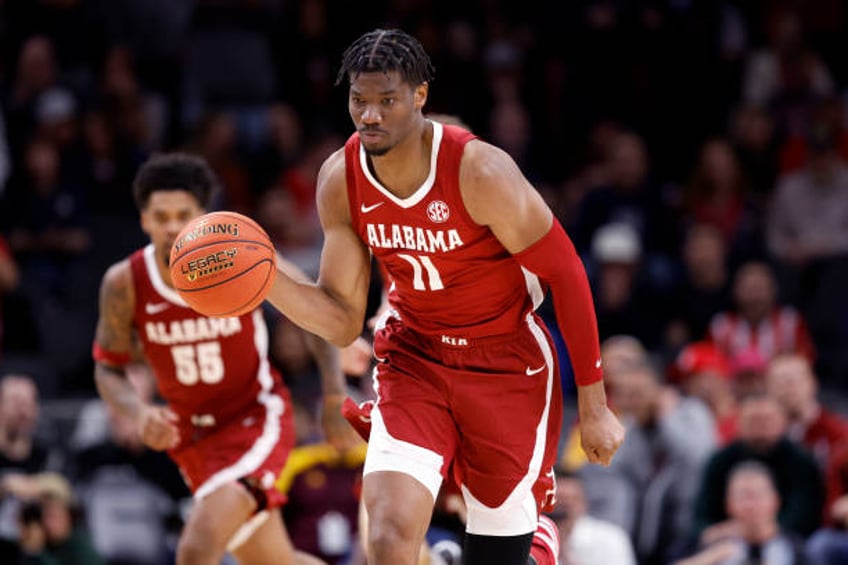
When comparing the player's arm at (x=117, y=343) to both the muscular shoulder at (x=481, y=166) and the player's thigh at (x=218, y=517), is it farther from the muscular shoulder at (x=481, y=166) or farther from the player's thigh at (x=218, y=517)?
the muscular shoulder at (x=481, y=166)

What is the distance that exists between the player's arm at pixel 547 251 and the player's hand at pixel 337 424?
4.07 ft

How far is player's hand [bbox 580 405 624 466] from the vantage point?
5.25 metres

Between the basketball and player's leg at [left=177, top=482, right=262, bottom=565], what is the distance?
4.30ft

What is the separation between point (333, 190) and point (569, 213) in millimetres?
7377

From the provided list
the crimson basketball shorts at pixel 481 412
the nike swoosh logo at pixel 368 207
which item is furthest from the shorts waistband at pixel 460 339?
the nike swoosh logo at pixel 368 207

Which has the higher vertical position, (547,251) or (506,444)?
(547,251)

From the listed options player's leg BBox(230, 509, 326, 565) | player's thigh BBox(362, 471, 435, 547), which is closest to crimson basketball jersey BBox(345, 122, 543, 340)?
player's thigh BBox(362, 471, 435, 547)

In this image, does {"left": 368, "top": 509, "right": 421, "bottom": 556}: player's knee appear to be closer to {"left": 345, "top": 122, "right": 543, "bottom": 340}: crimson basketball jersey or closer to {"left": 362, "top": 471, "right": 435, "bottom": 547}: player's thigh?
{"left": 362, "top": 471, "right": 435, "bottom": 547}: player's thigh

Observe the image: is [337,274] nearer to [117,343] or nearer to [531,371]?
[531,371]

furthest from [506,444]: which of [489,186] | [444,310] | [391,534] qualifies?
[489,186]

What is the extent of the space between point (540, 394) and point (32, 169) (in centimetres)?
723

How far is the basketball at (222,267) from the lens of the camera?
16.2 feet

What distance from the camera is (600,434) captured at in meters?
5.25

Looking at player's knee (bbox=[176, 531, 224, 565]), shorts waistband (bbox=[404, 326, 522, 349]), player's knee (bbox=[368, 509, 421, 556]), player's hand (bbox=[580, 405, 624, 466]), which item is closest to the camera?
player's knee (bbox=[368, 509, 421, 556])
